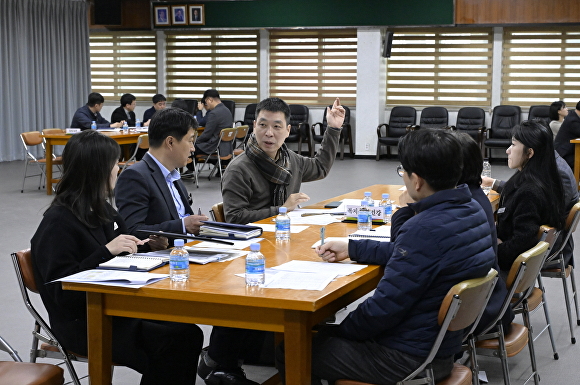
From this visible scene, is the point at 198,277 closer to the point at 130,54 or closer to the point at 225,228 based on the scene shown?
the point at 225,228

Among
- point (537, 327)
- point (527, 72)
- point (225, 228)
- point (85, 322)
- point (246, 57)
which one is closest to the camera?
point (85, 322)

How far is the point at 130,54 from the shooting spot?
15133 mm

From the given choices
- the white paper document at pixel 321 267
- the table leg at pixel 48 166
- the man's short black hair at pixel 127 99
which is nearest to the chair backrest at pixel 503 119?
the man's short black hair at pixel 127 99

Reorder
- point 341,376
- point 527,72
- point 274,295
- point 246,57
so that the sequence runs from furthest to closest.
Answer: point 246,57 → point 527,72 → point 341,376 → point 274,295

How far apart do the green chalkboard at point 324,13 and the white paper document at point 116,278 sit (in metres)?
11.1

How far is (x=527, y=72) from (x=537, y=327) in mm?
9306

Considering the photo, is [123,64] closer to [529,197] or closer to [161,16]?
[161,16]

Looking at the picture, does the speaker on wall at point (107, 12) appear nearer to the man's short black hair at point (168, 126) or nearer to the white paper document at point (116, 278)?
the man's short black hair at point (168, 126)

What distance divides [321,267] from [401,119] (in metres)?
10.7

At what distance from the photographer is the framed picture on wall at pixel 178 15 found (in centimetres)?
1403

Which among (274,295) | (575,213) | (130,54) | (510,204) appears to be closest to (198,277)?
(274,295)

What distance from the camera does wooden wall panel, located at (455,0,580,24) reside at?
39.4ft

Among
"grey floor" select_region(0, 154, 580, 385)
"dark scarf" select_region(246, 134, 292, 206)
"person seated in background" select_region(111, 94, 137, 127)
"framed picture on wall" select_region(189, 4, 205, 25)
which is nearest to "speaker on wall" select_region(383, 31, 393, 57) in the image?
"grey floor" select_region(0, 154, 580, 385)

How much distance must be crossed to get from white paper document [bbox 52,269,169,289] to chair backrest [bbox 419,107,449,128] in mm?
10823
